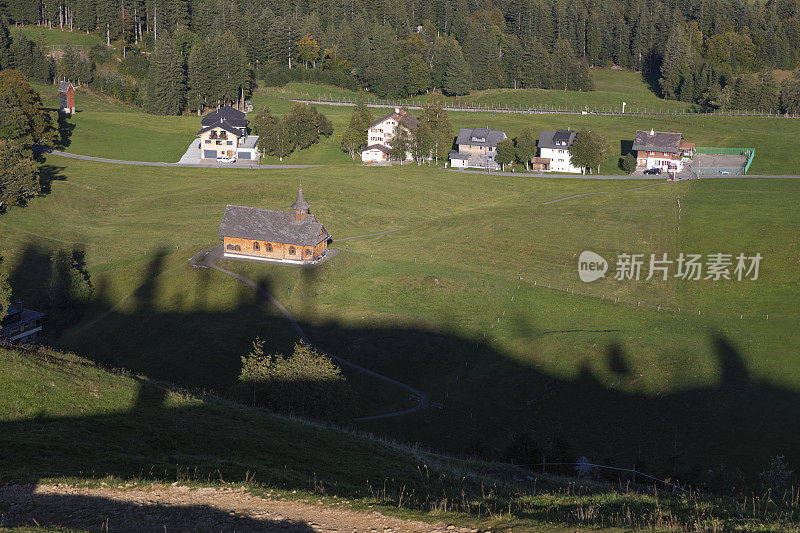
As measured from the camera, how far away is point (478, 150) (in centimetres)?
15888

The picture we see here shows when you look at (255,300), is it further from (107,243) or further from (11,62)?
(11,62)

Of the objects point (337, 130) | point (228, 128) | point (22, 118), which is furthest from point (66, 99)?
point (337, 130)

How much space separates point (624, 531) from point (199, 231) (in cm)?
9393

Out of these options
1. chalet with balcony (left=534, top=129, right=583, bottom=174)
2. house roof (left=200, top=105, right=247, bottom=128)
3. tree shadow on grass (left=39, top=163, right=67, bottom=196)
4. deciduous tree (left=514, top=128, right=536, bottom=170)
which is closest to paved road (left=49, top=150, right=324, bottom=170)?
tree shadow on grass (left=39, top=163, right=67, bottom=196)

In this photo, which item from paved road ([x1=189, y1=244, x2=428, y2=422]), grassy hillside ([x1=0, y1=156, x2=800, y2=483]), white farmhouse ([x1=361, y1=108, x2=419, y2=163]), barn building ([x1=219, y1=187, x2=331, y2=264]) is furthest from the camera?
white farmhouse ([x1=361, y1=108, x2=419, y2=163])

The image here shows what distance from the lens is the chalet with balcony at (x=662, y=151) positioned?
149 meters

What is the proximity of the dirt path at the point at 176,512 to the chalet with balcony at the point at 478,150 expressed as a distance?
134 metres

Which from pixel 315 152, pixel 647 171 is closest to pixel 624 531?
pixel 647 171

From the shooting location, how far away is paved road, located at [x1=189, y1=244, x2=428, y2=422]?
208 feet

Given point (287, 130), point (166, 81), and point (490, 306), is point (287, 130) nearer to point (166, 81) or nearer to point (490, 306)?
point (166, 81)

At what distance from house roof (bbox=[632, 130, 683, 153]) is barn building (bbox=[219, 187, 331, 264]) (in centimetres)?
8268

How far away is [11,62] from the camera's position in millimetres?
186250

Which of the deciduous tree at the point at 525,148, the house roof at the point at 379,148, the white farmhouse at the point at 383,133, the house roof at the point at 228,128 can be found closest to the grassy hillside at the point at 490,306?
the deciduous tree at the point at 525,148

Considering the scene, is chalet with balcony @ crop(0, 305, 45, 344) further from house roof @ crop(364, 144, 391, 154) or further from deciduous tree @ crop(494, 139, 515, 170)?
deciduous tree @ crop(494, 139, 515, 170)
